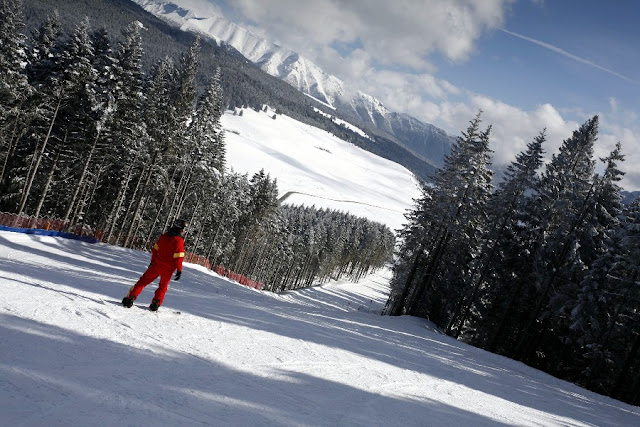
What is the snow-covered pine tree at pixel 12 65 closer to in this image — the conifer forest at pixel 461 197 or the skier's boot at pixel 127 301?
the conifer forest at pixel 461 197

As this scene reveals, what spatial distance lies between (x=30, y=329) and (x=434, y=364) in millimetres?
10133

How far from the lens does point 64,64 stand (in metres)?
25.8

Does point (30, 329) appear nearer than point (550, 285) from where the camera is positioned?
Yes

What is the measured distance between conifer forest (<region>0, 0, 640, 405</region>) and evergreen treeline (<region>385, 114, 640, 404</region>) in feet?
0.31

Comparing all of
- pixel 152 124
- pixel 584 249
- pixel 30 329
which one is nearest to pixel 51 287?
pixel 30 329

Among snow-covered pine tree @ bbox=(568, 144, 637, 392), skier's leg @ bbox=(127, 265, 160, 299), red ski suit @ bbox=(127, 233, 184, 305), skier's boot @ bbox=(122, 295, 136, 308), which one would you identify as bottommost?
skier's boot @ bbox=(122, 295, 136, 308)

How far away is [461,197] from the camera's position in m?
26.8

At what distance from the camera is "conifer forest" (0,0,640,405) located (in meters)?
23.0

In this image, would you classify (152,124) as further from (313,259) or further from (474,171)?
(313,259)

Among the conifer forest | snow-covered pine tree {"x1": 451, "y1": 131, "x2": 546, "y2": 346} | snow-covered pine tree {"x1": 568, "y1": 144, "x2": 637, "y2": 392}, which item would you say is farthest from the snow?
snow-covered pine tree {"x1": 451, "y1": 131, "x2": 546, "y2": 346}

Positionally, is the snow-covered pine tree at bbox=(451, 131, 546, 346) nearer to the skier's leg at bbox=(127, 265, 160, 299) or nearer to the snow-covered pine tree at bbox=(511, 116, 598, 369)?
the snow-covered pine tree at bbox=(511, 116, 598, 369)

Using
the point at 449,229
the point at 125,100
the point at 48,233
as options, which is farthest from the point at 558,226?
the point at 125,100

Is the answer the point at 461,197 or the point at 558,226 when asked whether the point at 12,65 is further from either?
the point at 558,226

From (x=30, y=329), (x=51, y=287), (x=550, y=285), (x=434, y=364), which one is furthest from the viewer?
(x=550, y=285)
